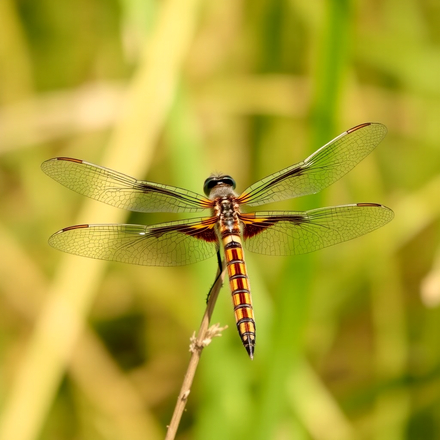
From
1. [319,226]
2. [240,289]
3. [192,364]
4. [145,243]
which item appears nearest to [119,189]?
[145,243]

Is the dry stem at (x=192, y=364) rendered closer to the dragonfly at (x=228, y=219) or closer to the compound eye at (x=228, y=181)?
the dragonfly at (x=228, y=219)

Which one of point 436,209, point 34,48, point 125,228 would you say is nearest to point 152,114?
point 125,228

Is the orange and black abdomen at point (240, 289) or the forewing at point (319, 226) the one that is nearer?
the orange and black abdomen at point (240, 289)

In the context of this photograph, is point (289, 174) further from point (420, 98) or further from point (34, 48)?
point (34, 48)

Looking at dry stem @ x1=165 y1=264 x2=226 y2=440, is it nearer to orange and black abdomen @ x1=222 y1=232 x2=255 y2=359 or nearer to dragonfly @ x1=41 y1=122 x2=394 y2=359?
orange and black abdomen @ x1=222 y1=232 x2=255 y2=359

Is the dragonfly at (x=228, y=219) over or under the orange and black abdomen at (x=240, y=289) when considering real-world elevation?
over

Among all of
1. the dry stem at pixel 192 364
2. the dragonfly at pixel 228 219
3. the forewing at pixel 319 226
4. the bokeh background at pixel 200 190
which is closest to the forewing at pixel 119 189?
the dragonfly at pixel 228 219

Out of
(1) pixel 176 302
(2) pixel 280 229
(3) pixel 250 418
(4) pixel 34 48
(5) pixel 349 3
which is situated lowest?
(3) pixel 250 418
